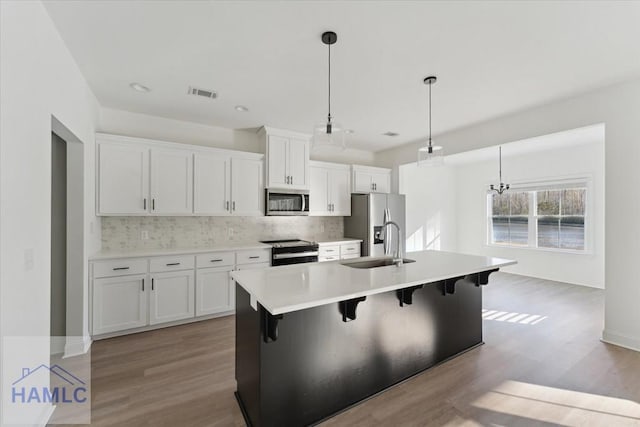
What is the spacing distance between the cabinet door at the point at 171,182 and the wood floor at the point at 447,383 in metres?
1.52

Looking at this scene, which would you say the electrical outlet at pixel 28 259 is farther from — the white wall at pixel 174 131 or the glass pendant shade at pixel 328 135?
the white wall at pixel 174 131

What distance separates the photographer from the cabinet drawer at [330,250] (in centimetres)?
466

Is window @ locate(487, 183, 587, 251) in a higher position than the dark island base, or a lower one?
higher

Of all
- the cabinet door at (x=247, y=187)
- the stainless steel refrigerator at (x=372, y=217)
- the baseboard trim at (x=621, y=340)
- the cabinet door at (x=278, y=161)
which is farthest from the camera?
the stainless steel refrigerator at (x=372, y=217)

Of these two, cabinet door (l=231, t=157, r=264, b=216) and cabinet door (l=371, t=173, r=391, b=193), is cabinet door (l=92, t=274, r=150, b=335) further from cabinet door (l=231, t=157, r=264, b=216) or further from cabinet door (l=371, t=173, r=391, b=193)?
cabinet door (l=371, t=173, r=391, b=193)

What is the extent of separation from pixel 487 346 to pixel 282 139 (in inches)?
147

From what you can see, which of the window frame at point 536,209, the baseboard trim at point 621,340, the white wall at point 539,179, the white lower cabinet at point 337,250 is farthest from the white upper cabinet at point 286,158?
the window frame at point 536,209

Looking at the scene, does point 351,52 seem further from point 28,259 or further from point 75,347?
point 75,347

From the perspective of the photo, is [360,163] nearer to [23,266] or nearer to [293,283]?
[293,283]

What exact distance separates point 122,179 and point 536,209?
24.9 feet

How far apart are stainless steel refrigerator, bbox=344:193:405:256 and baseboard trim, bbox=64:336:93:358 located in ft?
12.8

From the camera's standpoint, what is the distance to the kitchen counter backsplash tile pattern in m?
3.67

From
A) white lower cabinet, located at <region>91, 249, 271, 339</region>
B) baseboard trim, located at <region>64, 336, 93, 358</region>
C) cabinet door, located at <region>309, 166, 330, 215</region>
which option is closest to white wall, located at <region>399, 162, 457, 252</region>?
cabinet door, located at <region>309, 166, 330, 215</region>

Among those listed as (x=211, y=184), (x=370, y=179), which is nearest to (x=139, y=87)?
(x=211, y=184)
